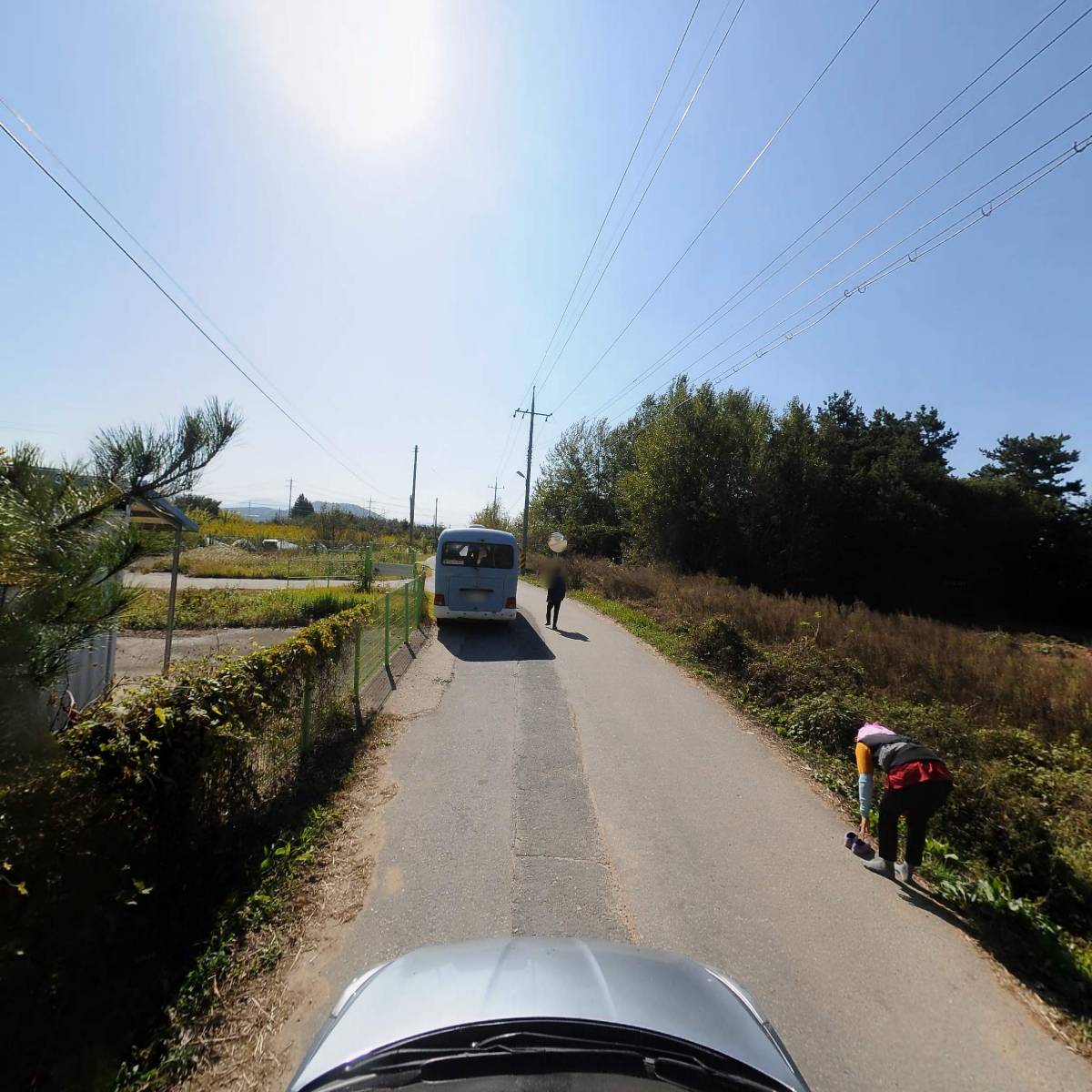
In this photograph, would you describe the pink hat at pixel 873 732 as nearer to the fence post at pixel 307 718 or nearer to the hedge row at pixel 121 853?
the hedge row at pixel 121 853

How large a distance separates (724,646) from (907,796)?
6666mm

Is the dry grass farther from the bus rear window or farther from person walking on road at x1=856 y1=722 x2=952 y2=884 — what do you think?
the bus rear window

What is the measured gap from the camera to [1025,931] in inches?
134

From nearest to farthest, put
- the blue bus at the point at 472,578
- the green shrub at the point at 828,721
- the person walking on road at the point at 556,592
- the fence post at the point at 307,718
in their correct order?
the fence post at the point at 307,718, the green shrub at the point at 828,721, the blue bus at the point at 472,578, the person walking on road at the point at 556,592

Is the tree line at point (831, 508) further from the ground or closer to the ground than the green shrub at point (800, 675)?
further from the ground

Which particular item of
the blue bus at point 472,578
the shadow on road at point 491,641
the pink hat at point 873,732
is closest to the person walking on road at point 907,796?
the pink hat at point 873,732

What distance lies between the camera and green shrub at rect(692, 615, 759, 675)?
10.1m

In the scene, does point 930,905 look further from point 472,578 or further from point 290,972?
point 472,578

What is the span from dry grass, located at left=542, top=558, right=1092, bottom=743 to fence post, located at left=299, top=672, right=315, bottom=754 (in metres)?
7.63

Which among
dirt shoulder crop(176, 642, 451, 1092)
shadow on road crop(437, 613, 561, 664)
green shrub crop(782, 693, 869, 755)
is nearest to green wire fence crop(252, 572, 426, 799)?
dirt shoulder crop(176, 642, 451, 1092)

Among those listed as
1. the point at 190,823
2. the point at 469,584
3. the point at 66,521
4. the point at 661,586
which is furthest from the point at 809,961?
the point at 661,586

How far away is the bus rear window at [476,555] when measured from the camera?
13.3 m

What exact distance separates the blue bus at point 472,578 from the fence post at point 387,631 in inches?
142

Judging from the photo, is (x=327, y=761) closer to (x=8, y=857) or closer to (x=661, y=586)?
(x=8, y=857)
